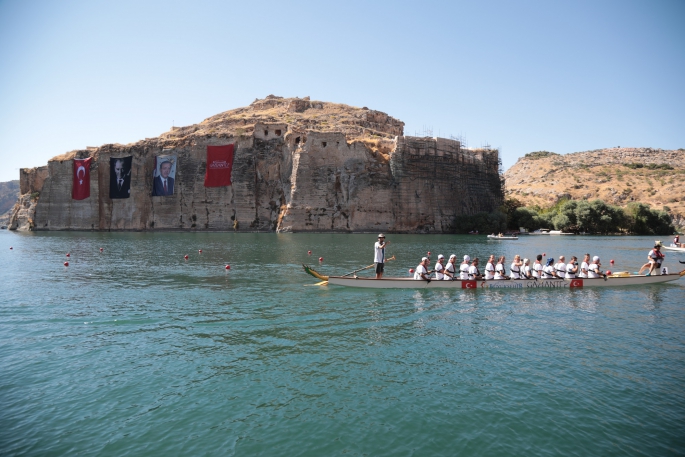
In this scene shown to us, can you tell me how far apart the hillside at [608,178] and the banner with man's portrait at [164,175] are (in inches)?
3143

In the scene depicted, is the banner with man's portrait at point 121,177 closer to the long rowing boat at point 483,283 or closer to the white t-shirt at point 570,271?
the long rowing boat at point 483,283

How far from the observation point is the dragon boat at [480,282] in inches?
863

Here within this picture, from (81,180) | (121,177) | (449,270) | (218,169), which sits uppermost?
(218,169)

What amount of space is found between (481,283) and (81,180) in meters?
88.7

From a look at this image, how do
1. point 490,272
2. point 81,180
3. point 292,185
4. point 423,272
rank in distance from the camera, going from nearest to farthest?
point 423,272, point 490,272, point 292,185, point 81,180

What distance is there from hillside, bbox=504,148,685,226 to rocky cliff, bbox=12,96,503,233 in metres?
31.2

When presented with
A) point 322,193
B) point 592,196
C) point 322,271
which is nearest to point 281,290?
point 322,271

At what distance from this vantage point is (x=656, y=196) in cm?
9769

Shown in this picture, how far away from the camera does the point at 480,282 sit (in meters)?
22.4

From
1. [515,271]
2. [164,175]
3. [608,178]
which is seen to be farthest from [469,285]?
[608,178]

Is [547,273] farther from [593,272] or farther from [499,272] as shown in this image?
[593,272]

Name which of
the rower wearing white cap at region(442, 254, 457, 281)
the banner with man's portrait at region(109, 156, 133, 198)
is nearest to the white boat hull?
the rower wearing white cap at region(442, 254, 457, 281)

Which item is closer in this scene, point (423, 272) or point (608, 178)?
point (423, 272)

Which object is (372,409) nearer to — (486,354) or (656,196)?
(486,354)
